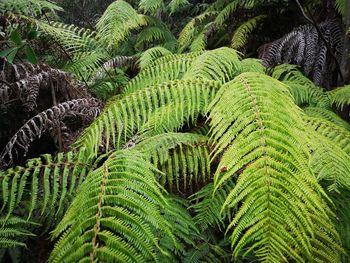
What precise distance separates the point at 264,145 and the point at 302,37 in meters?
2.25

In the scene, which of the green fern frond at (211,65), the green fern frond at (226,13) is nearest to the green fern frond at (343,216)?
the green fern frond at (211,65)

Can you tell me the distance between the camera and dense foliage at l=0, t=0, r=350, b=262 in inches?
31.1

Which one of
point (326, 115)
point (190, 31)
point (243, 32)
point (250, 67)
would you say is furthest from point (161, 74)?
point (190, 31)

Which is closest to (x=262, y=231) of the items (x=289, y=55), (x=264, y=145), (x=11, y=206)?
(x=264, y=145)

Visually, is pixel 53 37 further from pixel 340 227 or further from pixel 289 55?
pixel 340 227

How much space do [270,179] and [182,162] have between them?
60 cm

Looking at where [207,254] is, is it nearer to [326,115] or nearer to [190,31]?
[326,115]

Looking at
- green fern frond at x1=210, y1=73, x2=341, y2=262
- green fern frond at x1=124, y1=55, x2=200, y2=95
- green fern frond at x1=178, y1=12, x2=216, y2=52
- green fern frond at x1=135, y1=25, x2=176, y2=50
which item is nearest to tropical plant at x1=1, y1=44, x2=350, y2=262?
green fern frond at x1=210, y1=73, x2=341, y2=262

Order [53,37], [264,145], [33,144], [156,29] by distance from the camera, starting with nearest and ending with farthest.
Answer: [264,145] → [33,144] → [53,37] → [156,29]

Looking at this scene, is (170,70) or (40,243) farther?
(170,70)

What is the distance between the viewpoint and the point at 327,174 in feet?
3.59


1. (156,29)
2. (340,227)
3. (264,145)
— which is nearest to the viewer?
(264,145)

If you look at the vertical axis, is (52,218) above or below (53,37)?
below

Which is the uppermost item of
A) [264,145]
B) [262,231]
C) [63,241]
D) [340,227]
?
[264,145]
